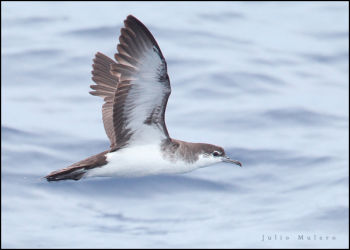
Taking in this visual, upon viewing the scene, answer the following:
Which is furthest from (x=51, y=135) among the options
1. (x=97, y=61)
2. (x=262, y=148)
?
(x=97, y=61)

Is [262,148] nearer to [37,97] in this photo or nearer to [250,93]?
[250,93]

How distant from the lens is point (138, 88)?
9906 mm

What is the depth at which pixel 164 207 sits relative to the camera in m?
17.2

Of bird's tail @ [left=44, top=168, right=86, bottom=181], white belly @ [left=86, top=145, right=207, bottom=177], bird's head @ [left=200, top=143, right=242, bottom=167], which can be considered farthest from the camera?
bird's head @ [left=200, top=143, right=242, bottom=167]

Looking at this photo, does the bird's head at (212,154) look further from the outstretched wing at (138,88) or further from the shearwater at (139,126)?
the outstretched wing at (138,88)

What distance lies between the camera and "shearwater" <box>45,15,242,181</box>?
9.70m

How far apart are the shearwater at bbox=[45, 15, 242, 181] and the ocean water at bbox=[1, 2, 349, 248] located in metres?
5.81

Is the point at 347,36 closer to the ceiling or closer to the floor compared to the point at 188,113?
closer to the ceiling

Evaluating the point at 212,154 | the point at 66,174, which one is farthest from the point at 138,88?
the point at 212,154

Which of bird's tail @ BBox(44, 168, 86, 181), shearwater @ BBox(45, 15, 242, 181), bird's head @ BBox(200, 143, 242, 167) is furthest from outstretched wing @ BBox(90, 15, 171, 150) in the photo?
bird's head @ BBox(200, 143, 242, 167)

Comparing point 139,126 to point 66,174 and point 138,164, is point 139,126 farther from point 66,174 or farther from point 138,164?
point 66,174

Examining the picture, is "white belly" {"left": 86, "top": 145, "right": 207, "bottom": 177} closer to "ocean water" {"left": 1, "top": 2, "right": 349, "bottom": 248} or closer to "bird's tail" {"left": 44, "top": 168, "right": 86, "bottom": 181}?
"bird's tail" {"left": 44, "top": 168, "right": 86, "bottom": 181}

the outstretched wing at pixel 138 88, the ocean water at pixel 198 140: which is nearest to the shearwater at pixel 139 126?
the outstretched wing at pixel 138 88

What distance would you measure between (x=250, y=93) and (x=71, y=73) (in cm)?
373
